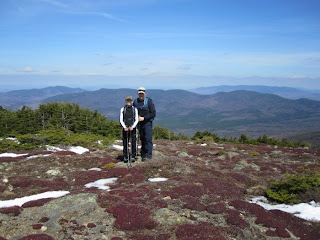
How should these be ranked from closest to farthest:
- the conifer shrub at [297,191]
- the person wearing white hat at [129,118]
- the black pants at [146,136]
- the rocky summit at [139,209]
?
1. the rocky summit at [139,209]
2. the conifer shrub at [297,191]
3. the person wearing white hat at [129,118]
4. the black pants at [146,136]

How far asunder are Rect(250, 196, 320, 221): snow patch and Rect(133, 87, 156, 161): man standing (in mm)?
7020

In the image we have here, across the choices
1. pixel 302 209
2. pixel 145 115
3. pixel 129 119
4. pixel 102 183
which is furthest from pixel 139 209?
pixel 145 115

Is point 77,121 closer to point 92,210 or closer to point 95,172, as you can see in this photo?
point 95,172

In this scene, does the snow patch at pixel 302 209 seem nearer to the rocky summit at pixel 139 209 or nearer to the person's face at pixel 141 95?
the rocky summit at pixel 139 209

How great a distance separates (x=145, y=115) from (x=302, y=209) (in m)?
8.94

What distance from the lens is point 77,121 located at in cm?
5234

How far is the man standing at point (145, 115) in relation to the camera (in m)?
14.9

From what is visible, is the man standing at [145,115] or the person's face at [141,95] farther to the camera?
the man standing at [145,115]

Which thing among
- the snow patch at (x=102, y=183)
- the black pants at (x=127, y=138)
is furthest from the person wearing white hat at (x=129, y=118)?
the snow patch at (x=102, y=183)

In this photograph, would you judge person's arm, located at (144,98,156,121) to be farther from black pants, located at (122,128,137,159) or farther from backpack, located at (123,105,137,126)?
black pants, located at (122,128,137,159)

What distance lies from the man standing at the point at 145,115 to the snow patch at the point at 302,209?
702cm

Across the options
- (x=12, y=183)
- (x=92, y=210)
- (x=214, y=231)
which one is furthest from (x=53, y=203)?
(x=214, y=231)

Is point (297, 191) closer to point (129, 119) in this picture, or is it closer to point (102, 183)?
point (102, 183)

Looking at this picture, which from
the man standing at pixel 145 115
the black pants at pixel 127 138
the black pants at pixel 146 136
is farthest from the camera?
the black pants at pixel 146 136
